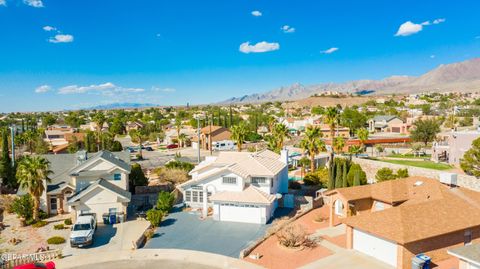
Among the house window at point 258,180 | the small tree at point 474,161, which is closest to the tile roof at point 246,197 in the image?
the house window at point 258,180

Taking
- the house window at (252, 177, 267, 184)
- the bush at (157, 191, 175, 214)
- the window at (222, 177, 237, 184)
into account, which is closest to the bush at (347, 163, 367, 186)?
the house window at (252, 177, 267, 184)

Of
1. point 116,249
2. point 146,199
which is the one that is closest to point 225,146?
point 146,199

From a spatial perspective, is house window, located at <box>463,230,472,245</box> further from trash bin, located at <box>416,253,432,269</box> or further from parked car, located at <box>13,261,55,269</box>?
parked car, located at <box>13,261,55,269</box>

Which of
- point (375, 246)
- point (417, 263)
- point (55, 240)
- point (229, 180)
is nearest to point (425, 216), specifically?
point (375, 246)

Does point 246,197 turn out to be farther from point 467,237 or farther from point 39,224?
point 39,224

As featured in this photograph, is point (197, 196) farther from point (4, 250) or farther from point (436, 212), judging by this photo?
point (436, 212)

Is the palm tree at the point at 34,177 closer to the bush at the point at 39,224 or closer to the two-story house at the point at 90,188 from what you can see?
the bush at the point at 39,224
